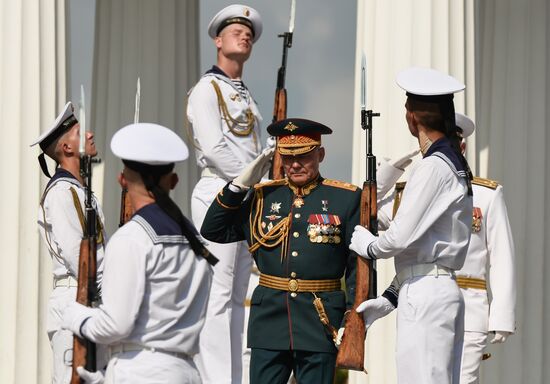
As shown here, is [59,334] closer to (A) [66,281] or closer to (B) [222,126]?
(A) [66,281]

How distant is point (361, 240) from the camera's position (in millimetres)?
13141

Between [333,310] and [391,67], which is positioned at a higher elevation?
[391,67]

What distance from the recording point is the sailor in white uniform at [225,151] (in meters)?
15.6

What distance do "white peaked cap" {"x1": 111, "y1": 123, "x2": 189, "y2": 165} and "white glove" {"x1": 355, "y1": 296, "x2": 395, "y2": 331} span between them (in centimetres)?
238

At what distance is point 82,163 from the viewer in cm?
1261

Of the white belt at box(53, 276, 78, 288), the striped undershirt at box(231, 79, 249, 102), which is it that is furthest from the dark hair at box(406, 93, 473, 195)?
the striped undershirt at box(231, 79, 249, 102)

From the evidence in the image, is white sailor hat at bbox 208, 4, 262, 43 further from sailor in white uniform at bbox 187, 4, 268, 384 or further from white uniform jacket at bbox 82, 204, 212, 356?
white uniform jacket at bbox 82, 204, 212, 356

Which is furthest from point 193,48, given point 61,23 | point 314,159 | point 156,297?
point 156,297

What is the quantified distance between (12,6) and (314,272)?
5496 mm

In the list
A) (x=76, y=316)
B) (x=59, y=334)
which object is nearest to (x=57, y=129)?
(x=59, y=334)

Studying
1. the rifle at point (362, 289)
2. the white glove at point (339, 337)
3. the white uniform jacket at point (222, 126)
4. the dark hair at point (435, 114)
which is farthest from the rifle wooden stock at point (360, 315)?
the white uniform jacket at point (222, 126)

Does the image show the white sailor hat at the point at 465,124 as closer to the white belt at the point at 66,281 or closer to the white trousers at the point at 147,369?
the white belt at the point at 66,281

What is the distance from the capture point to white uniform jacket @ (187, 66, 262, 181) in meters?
16.0

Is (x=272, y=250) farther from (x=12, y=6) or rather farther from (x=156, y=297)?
(x=12, y=6)
